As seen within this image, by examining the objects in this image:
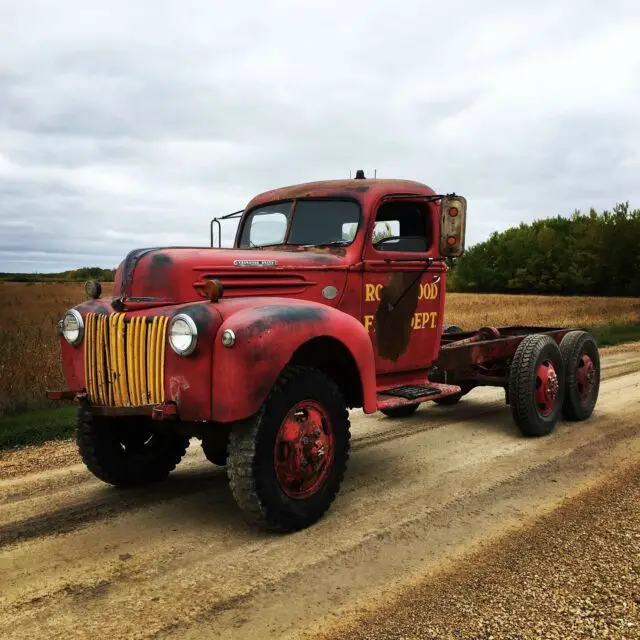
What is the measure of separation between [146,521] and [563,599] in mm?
2490

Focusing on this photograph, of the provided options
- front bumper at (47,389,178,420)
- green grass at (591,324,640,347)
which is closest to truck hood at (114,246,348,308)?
front bumper at (47,389,178,420)

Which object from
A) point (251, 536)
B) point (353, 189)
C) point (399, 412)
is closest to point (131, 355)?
point (251, 536)

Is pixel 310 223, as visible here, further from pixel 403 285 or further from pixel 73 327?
pixel 73 327

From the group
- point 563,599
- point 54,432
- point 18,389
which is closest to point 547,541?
point 563,599

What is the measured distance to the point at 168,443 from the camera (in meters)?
4.87

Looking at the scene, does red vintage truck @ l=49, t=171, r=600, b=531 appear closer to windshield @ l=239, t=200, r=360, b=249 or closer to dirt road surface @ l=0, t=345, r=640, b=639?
windshield @ l=239, t=200, r=360, b=249

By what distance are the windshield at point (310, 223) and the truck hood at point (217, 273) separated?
427mm

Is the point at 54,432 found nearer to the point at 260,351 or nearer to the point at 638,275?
the point at 260,351

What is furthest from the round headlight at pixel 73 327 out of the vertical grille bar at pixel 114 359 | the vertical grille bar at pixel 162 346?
the vertical grille bar at pixel 162 346

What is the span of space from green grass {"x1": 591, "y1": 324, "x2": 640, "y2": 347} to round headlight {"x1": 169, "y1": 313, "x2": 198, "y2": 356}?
12.5 m

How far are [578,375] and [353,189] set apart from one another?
3461 mm

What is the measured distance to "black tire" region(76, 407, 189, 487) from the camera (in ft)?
14.6

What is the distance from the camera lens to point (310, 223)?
17.2 feet

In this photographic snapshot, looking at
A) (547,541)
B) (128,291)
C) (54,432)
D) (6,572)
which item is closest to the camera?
(6,572)
